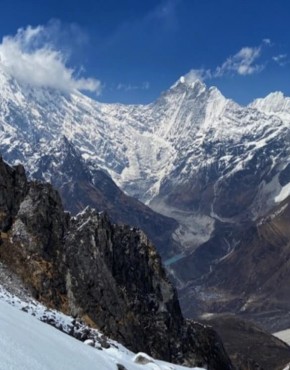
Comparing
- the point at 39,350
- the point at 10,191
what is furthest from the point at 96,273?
the point at 39,350

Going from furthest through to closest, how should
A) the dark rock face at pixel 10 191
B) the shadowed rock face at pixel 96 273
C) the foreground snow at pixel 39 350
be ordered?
the dark rock face at pixel 10 191 < the shadowed rock face at pixel 96 273 < the foreground snow at pixel 39 350

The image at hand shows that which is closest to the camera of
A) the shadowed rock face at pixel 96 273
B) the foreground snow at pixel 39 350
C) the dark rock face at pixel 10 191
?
the foreground snow at pixel 39 350

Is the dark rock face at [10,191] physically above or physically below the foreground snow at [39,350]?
above

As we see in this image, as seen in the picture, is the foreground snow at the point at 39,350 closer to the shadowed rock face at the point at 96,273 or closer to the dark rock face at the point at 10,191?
the shadowed rock face at the point at 96,273

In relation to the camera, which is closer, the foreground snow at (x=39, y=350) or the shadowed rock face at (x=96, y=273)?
the foreground snow at (x=39, y=350)

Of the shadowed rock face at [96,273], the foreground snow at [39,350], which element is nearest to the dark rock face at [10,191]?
the shadowed rock face at [96,273]

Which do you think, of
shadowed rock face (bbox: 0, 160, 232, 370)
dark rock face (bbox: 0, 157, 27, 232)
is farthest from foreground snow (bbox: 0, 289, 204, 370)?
dark rock face (bbox: 0, 157, 27, 232)

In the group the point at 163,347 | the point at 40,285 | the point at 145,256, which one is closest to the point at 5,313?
the point at 40,285

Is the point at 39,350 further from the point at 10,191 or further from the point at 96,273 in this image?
the point at 96,273

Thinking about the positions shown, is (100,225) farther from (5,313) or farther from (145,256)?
(5,313)

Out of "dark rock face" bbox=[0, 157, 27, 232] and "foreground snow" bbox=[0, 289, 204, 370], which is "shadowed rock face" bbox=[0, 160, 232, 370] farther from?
"foreground snow" bbox=[0, 289, 204, 370]
